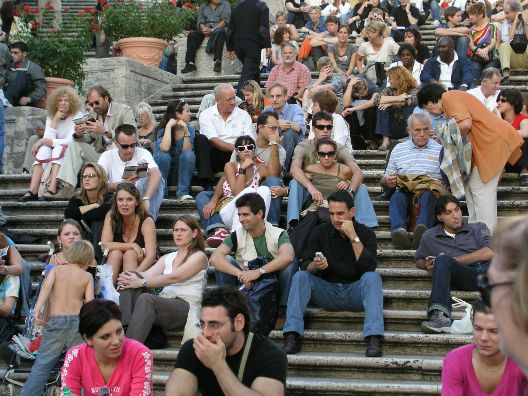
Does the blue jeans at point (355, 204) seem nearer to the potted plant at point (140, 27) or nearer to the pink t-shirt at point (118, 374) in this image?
the pink t-shirt at point (118, 374)

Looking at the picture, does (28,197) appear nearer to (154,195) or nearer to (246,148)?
(154,195)

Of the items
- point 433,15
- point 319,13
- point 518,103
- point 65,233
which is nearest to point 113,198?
point 65,233

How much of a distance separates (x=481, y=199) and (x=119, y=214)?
113 inches

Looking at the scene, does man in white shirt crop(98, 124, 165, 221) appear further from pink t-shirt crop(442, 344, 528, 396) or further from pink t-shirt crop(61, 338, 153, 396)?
pink t-shirt crop(442, 344, 528, 396)

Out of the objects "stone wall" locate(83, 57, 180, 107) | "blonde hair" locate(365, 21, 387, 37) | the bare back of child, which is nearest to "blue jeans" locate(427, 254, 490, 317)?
the bare back of child

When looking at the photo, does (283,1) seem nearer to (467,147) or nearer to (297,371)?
(467,147)

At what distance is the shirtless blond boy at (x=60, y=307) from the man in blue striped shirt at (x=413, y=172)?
2454 mm

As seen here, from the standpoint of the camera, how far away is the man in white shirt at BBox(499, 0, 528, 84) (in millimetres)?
13383

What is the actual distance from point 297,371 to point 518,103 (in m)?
3.94

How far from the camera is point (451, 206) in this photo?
800cm

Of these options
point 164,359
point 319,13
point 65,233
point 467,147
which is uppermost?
point 319,13

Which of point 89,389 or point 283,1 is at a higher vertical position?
point 283,1

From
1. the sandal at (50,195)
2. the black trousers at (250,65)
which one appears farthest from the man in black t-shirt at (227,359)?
the black trousers at (250,65)

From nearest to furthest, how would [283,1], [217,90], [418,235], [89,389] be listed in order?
[89,389]
[418,235]
[217,90]
[283,1]
